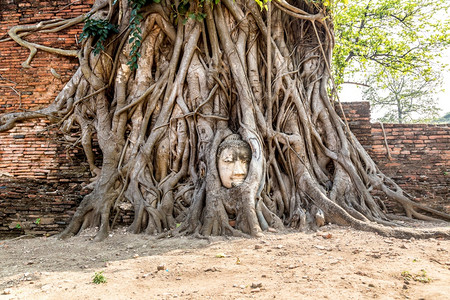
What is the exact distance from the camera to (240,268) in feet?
7.41

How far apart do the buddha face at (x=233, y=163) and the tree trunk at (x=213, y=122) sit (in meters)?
0.02

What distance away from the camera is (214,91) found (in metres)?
4.30

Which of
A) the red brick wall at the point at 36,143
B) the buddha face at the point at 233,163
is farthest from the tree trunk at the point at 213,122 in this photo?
the red brick wall at the point at 36,143

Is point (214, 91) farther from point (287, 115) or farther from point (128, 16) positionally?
point (128, 16)

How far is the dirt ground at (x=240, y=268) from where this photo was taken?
187 centimetres

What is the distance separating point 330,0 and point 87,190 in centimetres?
404

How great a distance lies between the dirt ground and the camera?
1.87 meters

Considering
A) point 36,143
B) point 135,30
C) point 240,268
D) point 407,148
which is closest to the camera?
point 240,268

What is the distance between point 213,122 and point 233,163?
2.66 feet

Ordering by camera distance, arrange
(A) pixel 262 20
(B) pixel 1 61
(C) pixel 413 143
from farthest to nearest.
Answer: (B) pixel 1 61
(C) pixel 413 143
(A) pixel 262 20

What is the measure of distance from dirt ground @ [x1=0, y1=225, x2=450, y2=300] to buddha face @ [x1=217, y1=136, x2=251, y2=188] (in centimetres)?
78

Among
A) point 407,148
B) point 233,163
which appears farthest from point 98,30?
point 407,148

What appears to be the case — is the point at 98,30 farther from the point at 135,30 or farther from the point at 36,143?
the point at 36,143

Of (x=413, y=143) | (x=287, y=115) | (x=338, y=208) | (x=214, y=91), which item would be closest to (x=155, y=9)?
(x=214, y=91)
